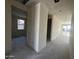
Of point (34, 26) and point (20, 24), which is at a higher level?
point (20, 24)

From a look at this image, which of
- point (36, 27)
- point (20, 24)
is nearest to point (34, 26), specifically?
point (36, 27)

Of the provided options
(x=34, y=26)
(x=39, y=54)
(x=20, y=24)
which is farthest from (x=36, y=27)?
(x=20, y=24)

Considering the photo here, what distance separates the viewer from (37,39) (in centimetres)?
441

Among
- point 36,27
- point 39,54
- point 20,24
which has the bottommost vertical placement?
point 39,54

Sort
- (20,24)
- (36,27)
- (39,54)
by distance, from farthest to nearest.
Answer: (20,24) < (36,27) < (39,54)

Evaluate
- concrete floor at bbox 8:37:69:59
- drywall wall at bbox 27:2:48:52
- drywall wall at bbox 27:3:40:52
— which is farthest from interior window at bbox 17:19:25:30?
concrete floor at bbox 8:37:69:59

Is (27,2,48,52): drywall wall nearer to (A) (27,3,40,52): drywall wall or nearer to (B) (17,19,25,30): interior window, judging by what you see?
(A) (27,3,40,52): drywall wall

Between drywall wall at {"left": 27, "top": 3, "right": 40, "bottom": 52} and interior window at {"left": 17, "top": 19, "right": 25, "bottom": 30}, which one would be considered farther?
interior window at {"left": 17, "top": 19, "right": 25, "bottom": 30}

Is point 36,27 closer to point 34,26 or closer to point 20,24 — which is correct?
point 34,26

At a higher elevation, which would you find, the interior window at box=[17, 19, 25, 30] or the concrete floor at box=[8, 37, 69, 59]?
the interior window at box=[17, 19, 25, 30]

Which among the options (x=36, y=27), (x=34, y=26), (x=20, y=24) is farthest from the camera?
(x=20, y=24)

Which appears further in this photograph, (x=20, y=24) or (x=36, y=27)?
(x=20, y=24)
